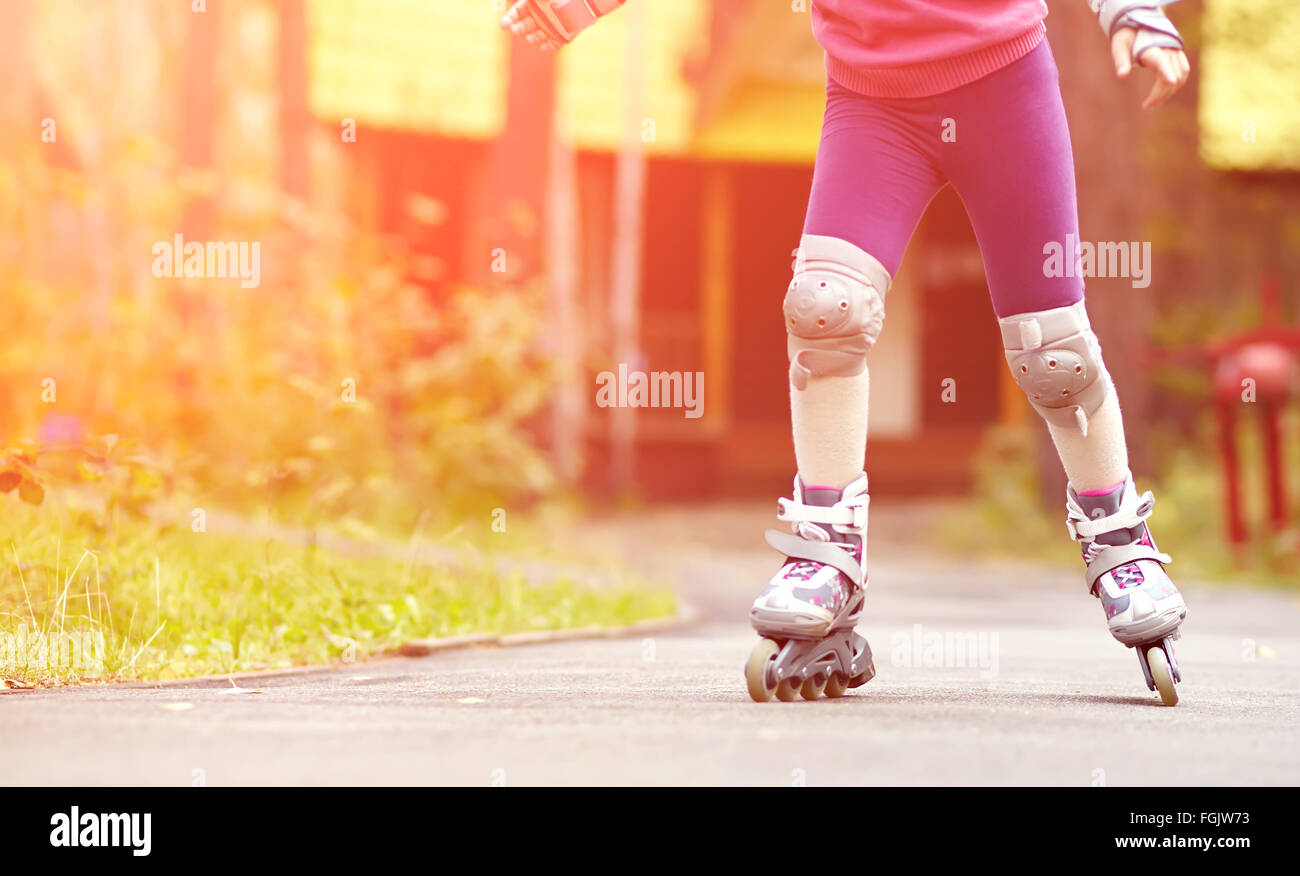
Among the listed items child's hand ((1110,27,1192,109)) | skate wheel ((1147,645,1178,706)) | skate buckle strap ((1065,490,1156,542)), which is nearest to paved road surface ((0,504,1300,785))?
skate wheel ((1147,645,1178,706))

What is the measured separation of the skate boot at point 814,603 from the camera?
324 centimetres

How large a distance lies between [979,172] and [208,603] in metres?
2.32

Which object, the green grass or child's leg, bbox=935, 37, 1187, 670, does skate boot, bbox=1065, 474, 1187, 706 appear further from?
the green grass

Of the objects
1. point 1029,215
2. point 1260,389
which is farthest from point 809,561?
point 1260,389

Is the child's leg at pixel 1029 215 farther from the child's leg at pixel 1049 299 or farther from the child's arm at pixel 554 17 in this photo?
the child's arm at pixel 554 17

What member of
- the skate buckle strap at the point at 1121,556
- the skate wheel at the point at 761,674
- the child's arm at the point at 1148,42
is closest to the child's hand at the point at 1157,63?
the child's arm at the point at 1148,42

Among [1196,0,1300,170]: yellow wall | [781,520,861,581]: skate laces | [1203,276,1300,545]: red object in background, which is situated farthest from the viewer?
[1196,0,1300,170]: yellow wall

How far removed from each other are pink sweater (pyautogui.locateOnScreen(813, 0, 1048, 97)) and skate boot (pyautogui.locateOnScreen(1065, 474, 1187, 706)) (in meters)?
0.92

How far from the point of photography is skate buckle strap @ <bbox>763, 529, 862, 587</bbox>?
3.34m

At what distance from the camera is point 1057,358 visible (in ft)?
11.3
